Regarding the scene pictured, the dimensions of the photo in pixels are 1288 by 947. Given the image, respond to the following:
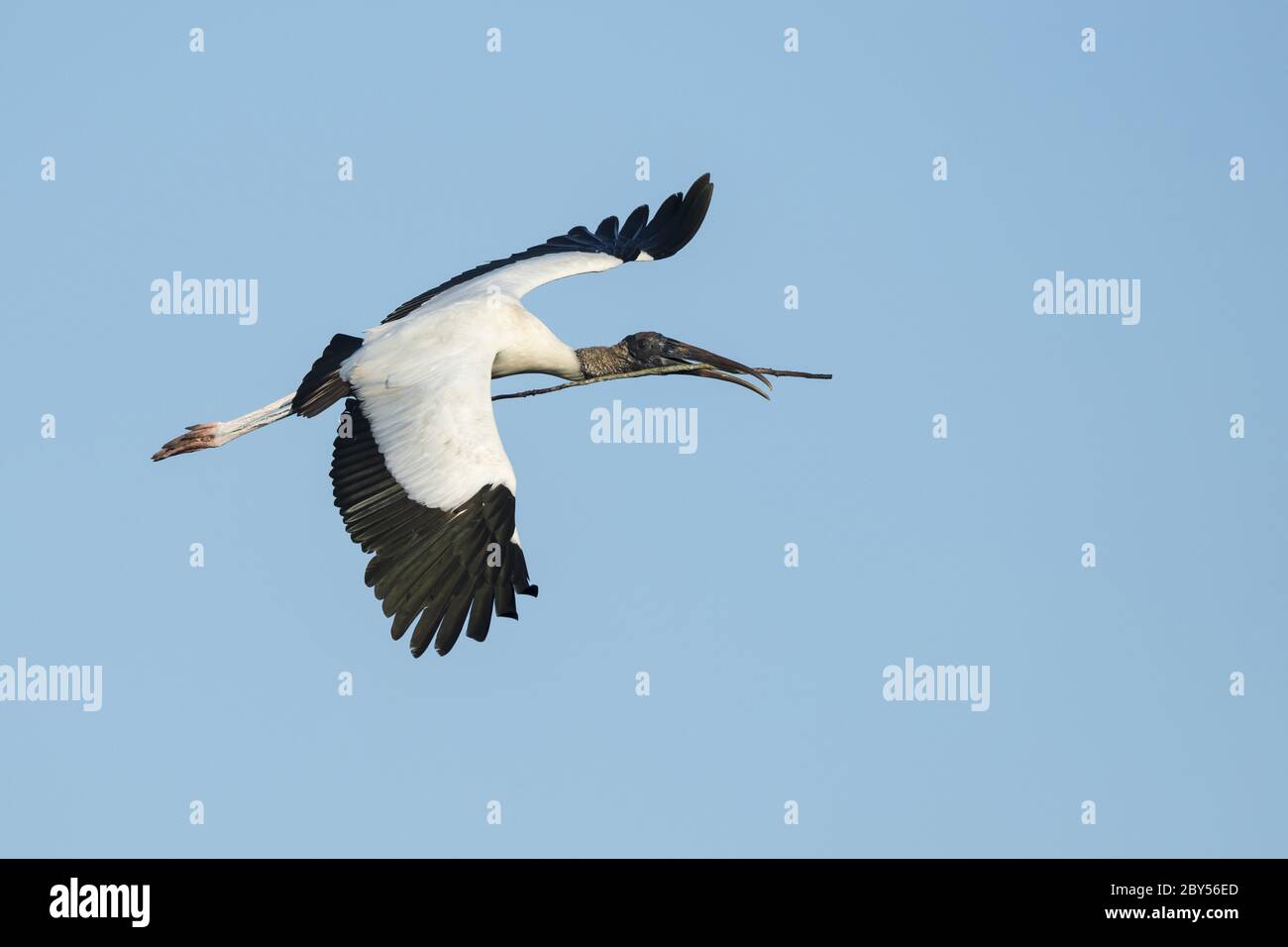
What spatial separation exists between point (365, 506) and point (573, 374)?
13.1 feet

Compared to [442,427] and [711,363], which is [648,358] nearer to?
[711,363]

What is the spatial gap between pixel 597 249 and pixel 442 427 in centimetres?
552

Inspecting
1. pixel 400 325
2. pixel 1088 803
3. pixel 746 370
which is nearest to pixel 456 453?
pixel 400 325

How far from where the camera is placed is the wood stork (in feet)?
Result: 53.2

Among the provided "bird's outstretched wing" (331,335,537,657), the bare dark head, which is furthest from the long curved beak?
"bird's outstretched wing" (331,335,537,657)

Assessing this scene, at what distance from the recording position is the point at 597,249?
22203mm

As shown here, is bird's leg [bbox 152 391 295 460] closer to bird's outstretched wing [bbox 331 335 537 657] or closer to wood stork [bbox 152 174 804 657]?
wood stork [bbox 152 174 804 657]

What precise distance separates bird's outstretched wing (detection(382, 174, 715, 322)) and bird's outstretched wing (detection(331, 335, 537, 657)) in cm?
255

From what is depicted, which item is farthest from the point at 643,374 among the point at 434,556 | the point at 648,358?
the point at 434,556

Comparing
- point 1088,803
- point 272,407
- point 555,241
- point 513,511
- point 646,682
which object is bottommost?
point 1088,803

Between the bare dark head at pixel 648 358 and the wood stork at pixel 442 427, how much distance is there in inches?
0.6

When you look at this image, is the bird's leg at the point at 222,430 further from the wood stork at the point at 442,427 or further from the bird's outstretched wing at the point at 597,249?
the bird's outstretched wing at the point at 597,249

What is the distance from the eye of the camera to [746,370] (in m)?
20.1

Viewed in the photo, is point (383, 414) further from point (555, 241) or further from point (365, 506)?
point (555, 241)
